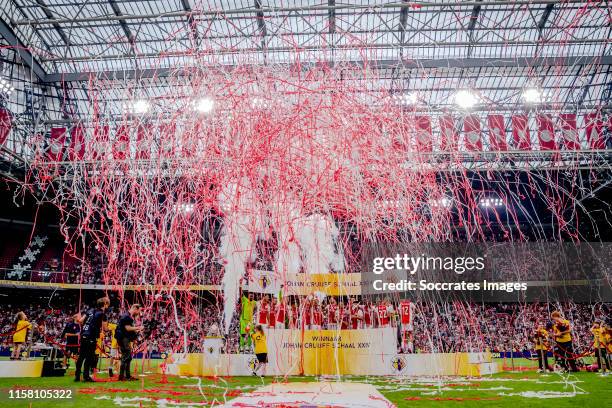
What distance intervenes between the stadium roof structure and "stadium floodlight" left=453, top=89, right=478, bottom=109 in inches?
23.7

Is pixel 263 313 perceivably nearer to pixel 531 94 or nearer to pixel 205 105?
pixel 205 105

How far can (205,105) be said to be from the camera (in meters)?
9.10

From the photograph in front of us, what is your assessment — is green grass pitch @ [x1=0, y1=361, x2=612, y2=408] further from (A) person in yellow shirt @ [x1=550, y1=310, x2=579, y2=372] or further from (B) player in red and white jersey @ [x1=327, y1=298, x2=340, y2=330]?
(B) player in red and white jersey @ [x1=327, y1=298, x2=340, y2=330]

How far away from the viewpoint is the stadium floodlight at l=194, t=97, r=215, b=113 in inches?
343

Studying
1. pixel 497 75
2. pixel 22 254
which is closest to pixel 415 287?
pixel 497 75

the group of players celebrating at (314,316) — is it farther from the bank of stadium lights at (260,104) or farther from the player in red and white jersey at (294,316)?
the bank of stadium lights at (260,104)

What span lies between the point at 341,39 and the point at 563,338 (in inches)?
434

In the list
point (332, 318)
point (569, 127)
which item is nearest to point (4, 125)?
point (332, 318)

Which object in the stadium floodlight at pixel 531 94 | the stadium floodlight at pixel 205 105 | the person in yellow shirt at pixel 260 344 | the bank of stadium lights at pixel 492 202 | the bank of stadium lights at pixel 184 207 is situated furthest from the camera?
the bank of stadium lights at pixel 492 202

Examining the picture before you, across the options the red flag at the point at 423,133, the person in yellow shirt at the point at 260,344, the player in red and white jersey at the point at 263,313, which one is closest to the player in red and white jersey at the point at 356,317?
the player in red and white jersey at the point at 263,313

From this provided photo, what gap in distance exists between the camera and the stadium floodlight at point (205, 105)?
870 cm

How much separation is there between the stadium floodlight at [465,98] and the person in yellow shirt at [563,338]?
8126 millimetres

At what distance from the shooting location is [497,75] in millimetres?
17312

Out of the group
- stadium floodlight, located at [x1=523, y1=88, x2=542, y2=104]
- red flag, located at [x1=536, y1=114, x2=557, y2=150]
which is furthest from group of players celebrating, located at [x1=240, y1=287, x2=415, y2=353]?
stadium floodlight, located at [x1=523, y1=88, x2=542, y2=104]
